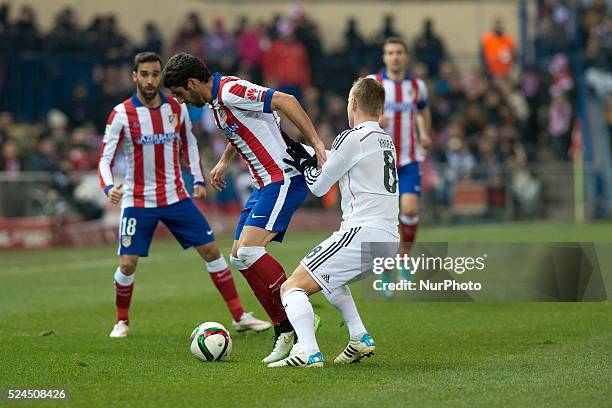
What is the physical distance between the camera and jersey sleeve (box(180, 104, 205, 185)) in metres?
11.0

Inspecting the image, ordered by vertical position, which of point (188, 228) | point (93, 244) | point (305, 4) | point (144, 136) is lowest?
point (93, 244)

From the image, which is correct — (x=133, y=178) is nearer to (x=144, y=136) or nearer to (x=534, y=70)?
(x=144, y=136)

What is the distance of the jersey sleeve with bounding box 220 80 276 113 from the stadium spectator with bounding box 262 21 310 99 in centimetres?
1808

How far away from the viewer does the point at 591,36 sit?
28.9 meters

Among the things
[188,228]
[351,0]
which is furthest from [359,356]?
[351,0]

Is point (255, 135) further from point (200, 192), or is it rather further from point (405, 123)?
point (405, 123)

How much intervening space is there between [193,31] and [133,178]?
16784 mm

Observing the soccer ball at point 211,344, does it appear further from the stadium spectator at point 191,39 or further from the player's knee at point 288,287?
the stadium spectator at point 191,39

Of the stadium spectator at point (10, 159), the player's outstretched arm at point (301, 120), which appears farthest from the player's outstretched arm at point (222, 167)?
the stadium spectator at point (10, 159)

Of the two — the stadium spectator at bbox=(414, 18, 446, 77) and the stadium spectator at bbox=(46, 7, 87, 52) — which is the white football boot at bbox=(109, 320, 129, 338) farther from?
the stadium spectator at bbox=(414, 18, 446, 77)

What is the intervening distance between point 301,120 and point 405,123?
5398 mm

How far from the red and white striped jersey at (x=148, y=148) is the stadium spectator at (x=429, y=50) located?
19.4 metres

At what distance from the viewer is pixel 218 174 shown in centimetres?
973

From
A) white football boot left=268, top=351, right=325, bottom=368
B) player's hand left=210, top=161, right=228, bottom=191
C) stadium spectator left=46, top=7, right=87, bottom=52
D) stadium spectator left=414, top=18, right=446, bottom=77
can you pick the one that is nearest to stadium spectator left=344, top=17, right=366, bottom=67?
stadium spectator left=414, top=18, right=446, bottom=77
